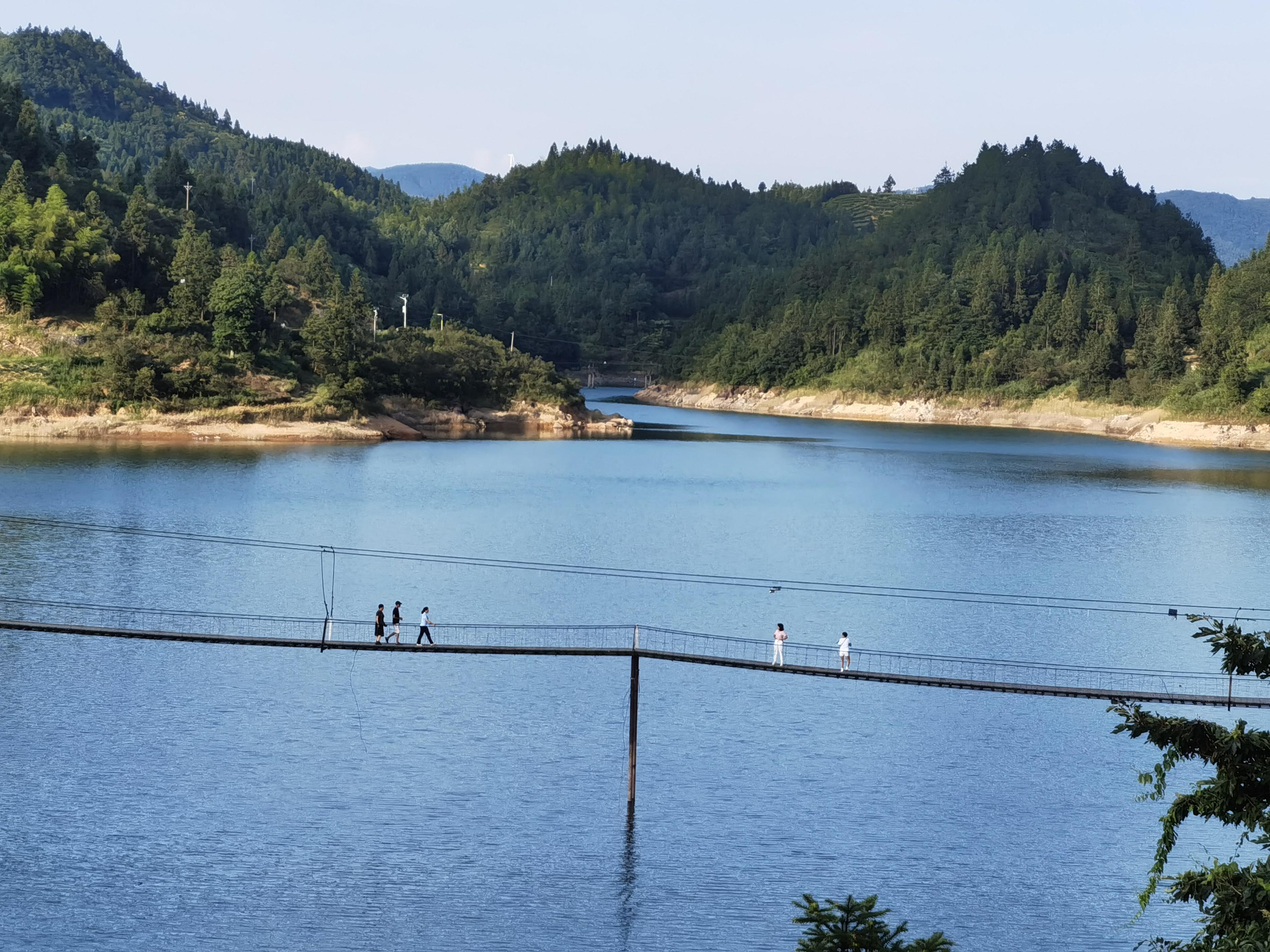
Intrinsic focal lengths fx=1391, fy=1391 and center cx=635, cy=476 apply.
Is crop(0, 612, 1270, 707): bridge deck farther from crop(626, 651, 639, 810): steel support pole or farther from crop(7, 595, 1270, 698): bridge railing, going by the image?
crop(626, 651, 639, 810): steel support pole

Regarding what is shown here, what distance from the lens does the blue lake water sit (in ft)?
75.1

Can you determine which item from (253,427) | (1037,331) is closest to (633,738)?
(253,427)

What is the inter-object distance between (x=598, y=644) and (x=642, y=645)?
1.50 meters

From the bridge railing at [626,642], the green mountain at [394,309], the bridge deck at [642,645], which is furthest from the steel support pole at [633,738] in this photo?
the green mountain at [394,309]

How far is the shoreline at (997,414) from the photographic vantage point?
127 meters

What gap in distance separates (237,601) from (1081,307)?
136383 millimetres

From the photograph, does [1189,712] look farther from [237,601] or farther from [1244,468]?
[1244,468]

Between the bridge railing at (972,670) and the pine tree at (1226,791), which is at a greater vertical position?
the pine tree at (1226,791)

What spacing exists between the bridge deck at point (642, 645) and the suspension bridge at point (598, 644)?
0.16 feet

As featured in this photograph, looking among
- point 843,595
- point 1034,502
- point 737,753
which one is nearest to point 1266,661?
point 737,753

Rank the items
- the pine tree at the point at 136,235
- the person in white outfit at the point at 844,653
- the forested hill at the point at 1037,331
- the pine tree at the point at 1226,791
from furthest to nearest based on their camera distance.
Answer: the forested hill at the point at 1037,331 → the pine tree at the point at 136,235 → the person in white outfit at the point at 844,653 → the pine tree at the point at 1226,791

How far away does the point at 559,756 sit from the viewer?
2997 centimetres

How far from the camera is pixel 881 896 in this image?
77.2 ft

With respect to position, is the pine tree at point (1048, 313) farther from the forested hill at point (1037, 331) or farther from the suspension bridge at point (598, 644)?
the suspension bridge at point (598, 644)
